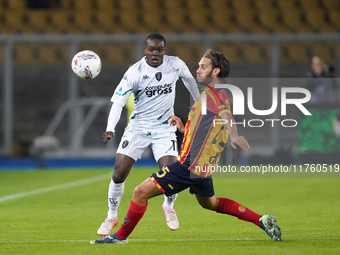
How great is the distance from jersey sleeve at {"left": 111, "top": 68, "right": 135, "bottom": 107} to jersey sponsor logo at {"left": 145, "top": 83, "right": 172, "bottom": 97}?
0.24 m

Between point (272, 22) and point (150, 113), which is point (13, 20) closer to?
point (272, 22)

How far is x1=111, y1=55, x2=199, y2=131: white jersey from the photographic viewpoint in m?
6.20

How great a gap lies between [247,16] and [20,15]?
270 inches

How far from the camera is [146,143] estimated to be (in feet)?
20.7

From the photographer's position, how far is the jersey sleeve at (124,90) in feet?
19.3

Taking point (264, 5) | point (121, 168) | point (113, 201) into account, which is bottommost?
point (113, 201)

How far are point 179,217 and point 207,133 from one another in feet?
7.58

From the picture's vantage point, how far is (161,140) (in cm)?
635

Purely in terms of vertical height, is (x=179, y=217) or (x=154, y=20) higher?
(x=154, y=20)

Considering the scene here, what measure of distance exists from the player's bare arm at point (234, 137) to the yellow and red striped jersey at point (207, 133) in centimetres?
8

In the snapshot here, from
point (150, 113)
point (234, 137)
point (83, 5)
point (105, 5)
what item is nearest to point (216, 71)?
point (234, 137)

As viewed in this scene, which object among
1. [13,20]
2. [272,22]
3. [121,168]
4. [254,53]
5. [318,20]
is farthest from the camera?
[13,20]

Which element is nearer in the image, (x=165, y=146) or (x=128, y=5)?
(x=165, y=146)

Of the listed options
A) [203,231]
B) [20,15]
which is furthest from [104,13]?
[203,231]
